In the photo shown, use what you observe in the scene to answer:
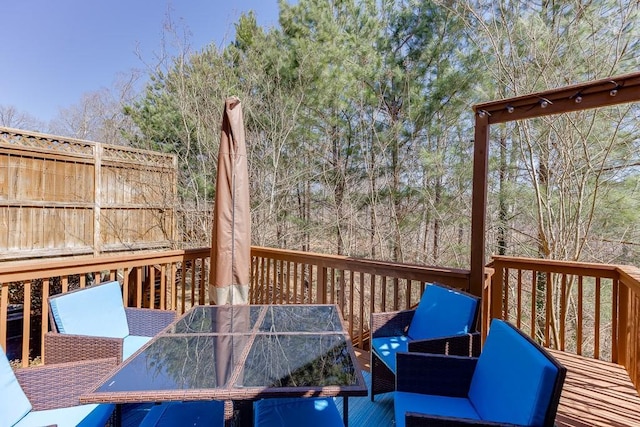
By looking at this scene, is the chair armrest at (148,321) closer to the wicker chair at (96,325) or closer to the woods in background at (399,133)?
the wicker chair at (96,325)

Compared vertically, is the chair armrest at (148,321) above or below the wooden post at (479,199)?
below

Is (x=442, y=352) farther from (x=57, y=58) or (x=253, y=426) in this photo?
(x=57, y=58)

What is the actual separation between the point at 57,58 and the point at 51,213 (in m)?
6.73

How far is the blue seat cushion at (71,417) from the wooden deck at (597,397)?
2.04m

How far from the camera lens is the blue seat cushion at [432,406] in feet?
5.41

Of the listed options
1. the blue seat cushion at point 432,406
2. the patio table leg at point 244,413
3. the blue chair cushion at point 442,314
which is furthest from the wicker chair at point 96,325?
the blue chair cushion at point 442,314

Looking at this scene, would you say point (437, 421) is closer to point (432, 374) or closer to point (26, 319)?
point (432, 374)

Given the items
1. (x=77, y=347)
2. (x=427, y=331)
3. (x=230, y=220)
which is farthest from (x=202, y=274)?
(x=427, y=331)

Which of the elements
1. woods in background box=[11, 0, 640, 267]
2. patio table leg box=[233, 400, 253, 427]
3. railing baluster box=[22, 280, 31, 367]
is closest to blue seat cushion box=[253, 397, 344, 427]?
patio table leg box=[233, 400, 253, 427]

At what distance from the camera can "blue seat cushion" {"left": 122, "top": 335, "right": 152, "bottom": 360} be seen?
92.8 inches

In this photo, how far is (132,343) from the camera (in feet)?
8.30

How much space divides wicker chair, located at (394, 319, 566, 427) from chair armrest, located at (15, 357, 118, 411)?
1688mm

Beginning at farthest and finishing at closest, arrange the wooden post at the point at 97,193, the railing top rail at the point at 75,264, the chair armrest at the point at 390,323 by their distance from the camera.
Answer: the wooden post at the point at 97,193 → the chair armrest at the point at 390,323 → the railing top rail at the point at 75,264

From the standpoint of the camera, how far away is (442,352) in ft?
7.16
